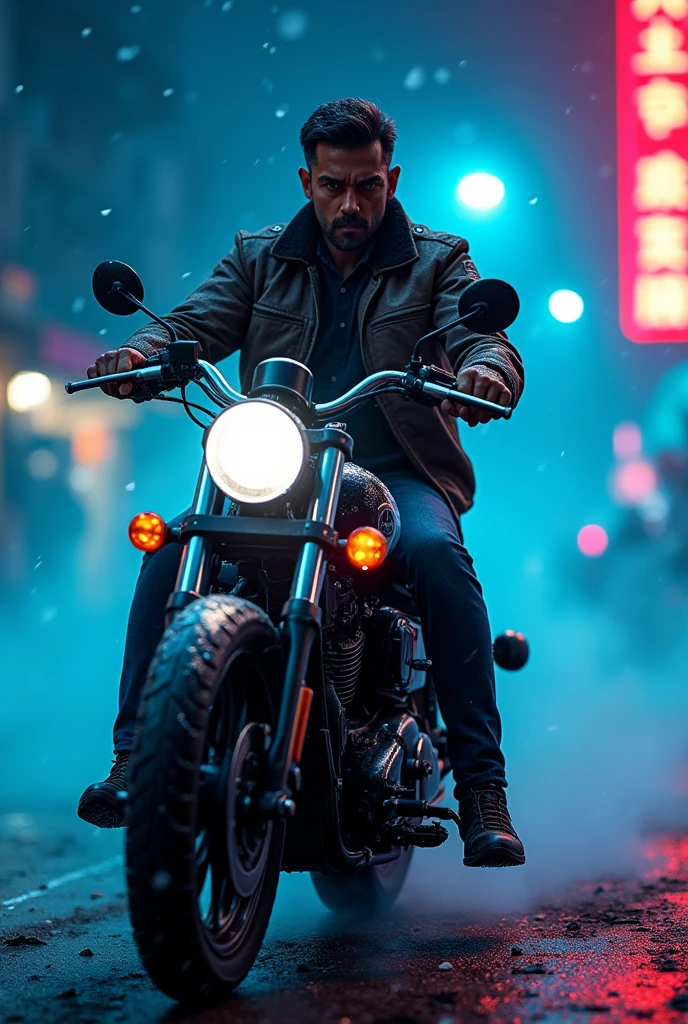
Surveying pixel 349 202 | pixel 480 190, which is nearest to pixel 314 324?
pixel 349 202

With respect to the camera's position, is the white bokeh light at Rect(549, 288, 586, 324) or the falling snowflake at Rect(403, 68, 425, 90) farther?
the white bokeh light at Rect(549, 288, 586, 324)

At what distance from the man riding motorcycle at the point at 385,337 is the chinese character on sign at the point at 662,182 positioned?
12719 mm

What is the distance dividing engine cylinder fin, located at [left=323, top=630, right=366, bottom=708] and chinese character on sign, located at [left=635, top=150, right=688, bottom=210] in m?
13.8

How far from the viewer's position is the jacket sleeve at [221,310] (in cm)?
375

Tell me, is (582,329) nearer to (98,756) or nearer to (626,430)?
(98,756)

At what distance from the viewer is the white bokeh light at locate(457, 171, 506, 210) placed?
8703mm

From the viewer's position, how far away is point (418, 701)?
389 cm

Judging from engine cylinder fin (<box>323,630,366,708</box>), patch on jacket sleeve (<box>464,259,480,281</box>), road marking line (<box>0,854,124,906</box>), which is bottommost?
road marking line (<box>0,854,124,906</box>)

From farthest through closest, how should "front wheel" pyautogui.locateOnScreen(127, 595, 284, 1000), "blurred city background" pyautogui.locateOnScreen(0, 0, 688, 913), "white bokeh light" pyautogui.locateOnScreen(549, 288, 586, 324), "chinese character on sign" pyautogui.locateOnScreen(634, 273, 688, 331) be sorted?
"chinese character on sign" pyautogui.locateOnScreen(634, 273, 688, 331), "white bokeh light" pyautogui.locateOnScreen(549, 288, 586, 324), "blurred city background" pyautogui.locateOnScreen(0, 0, 688, 913), "front wheel" pyautogui.locateOnScreen(127, 595, 284, 1000)

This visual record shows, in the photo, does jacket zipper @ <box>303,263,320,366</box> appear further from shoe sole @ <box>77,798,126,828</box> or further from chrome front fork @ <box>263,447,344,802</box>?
shoe sole @ <box>77,798,126,828</box>

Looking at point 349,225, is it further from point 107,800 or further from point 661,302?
point 661,302

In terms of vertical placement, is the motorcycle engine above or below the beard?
below

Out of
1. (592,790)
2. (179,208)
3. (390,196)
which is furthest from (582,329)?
(390,196)

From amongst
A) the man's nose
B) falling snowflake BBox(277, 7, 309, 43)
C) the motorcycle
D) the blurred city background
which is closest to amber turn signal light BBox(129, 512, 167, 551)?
the motorcycle
